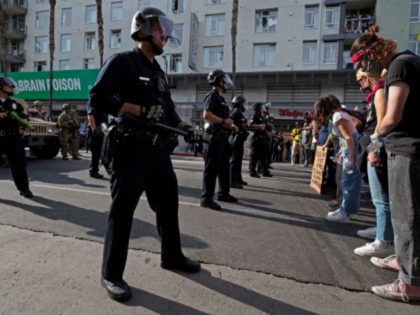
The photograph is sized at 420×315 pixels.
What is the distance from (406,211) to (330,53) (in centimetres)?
2437

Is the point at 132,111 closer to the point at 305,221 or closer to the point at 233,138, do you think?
the point at 305,221

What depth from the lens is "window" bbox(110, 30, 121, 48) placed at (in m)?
30.5

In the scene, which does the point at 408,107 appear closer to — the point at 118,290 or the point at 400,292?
the point at 400,292

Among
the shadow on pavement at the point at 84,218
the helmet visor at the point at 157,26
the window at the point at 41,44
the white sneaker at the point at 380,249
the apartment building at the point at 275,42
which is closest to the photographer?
the helmet visor at the point at 157,26

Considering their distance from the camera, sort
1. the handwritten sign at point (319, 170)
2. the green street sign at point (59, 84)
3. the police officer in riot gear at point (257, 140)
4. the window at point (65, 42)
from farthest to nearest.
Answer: the window at point (65, 42), the green street sign at point (59, 84), the police officer in riot gear at point (257, 140), the handwritten sign at point (319, 170)

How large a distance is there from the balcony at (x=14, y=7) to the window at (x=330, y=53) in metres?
30.5

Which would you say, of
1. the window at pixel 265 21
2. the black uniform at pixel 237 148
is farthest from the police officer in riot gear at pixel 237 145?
the window at pixel 265 21

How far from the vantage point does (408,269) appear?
7.68 feet

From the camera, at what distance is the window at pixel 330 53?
24.0 m

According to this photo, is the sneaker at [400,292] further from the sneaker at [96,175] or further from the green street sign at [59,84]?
the green street sign at [59,84]

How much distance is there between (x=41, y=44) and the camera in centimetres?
3438

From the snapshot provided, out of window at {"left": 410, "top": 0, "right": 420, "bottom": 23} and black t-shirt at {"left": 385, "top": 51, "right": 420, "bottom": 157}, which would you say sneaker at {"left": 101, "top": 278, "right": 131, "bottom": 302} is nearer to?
black t-shirt at {"left": 385, "top": 51, "right": 420, "bottom": 157}

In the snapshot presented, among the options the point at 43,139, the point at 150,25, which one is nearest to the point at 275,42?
the point at 43,139

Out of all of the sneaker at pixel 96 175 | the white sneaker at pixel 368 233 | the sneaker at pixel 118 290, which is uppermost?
the sneaker at pixel 96 175
